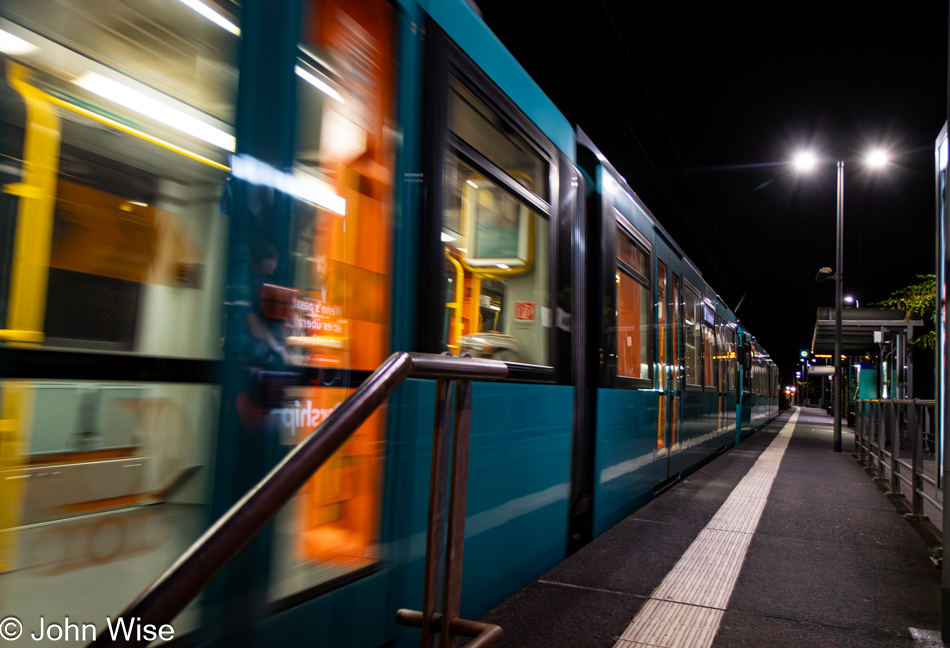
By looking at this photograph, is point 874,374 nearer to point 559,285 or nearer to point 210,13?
point 559,285

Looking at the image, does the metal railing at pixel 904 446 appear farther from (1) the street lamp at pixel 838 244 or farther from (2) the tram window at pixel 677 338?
(1) the street lamp at pixel 838 244

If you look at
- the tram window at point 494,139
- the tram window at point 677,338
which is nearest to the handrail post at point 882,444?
the tram window at point 677,338

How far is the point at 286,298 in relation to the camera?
1964mm

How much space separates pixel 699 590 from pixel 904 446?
5.48 m

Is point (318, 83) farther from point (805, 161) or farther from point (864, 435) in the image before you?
point (805, 161)

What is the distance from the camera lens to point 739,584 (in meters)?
4.05

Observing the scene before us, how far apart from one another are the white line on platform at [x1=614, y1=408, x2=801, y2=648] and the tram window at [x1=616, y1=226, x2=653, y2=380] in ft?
4.45

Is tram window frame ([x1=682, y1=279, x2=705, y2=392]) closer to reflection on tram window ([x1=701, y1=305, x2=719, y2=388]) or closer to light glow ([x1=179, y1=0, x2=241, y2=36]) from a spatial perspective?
reflection on tram window ([x1=701, y1=305, x2=719, y2=388])

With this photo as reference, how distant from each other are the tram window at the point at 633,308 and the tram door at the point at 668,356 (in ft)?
1.70

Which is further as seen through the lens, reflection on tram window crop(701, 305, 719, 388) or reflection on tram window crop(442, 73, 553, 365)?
reflection on tram window crop(701, 305, 719, 388)

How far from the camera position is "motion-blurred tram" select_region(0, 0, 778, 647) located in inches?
69.3

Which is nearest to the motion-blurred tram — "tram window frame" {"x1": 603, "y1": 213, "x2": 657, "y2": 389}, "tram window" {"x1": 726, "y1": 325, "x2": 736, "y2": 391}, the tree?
"tram window frame" {"x1": 603, "y1": 213, "x2": 657, "y2": 389}

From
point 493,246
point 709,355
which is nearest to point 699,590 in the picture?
point 493,246

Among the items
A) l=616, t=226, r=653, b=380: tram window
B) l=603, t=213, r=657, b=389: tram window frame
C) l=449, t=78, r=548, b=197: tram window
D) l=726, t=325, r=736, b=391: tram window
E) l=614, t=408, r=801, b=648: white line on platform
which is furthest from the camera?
l=726, t=325, r=736, b=391: tram window
